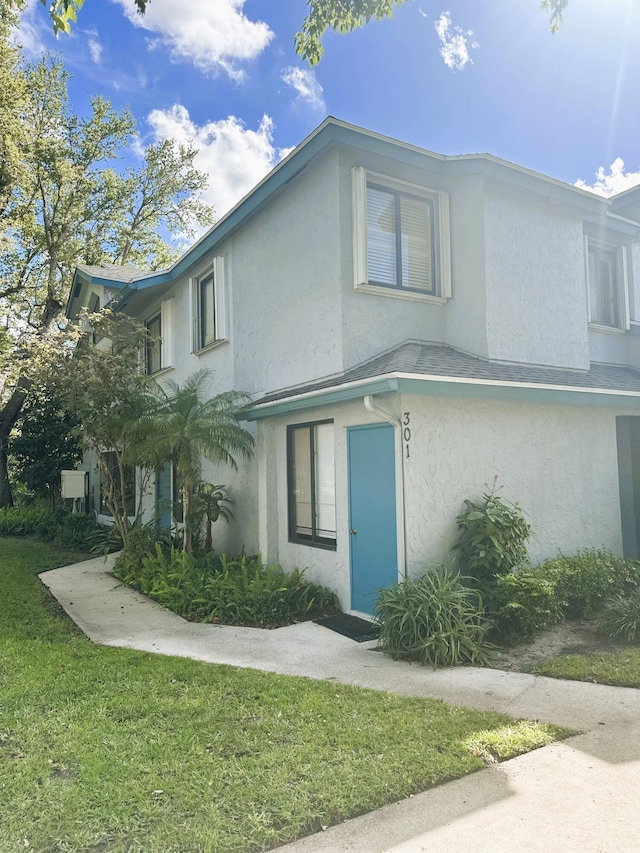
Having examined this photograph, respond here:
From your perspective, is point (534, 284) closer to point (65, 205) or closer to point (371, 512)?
point (371, 512)

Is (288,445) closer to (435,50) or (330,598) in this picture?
(330,598)

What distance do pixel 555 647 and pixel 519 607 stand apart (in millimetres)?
586

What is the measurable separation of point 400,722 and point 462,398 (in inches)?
171

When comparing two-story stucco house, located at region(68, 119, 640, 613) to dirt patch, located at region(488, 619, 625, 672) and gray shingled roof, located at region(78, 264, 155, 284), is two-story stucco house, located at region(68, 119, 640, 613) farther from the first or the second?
gray shingled roof, located at region(78, 264, 155, 284)

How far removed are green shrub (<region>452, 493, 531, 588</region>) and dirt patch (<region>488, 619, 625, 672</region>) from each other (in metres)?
0.80

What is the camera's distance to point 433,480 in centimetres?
745

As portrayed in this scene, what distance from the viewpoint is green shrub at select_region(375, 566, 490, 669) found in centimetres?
611

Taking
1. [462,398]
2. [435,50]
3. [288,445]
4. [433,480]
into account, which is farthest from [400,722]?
[435,50]

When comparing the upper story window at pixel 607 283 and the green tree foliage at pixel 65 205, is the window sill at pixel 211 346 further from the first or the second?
the green tree foliage at pixel 65 205

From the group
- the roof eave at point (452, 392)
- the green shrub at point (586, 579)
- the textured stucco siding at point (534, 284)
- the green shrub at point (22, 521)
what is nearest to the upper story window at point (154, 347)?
the green shrub at point (22, 521)

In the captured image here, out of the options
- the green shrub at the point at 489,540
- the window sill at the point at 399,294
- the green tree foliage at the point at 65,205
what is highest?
the green tree foliage at the point at 65,205

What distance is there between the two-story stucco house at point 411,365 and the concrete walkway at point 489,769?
1597 mm

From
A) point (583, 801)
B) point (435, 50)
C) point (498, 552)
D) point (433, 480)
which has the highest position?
point (435, 50)

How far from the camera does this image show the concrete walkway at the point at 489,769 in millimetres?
3172
